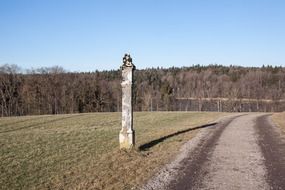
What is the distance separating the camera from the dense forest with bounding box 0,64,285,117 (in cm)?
7650

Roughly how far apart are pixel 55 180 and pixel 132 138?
4419mm

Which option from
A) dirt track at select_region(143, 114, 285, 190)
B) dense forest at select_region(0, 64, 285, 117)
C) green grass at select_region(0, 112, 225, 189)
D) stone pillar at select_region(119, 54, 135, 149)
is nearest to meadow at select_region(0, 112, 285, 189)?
green grass at select_region(0, 112, 225, 189)

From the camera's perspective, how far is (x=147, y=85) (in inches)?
4505

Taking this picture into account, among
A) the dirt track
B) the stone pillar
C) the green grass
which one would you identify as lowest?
the green grass

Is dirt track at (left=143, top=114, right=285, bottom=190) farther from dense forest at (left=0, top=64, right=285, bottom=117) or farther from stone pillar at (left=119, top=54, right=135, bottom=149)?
dense forest at (left=0, top=64, right=285, bottom=117)

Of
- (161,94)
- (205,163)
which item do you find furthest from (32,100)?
(205,163)

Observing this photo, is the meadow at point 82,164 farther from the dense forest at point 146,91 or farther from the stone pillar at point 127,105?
the dense forest at point 146,91

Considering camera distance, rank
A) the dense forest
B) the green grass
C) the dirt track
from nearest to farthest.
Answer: the dirt track → the green grass → the dense forest

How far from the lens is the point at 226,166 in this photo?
11125 millimetres

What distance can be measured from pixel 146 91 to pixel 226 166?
314ft

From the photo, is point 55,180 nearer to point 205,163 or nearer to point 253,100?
point 205,163

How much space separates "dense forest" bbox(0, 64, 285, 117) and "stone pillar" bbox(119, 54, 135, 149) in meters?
64.6

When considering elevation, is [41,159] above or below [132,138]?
below

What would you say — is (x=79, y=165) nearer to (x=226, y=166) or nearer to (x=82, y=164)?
(x=82, y=164)
